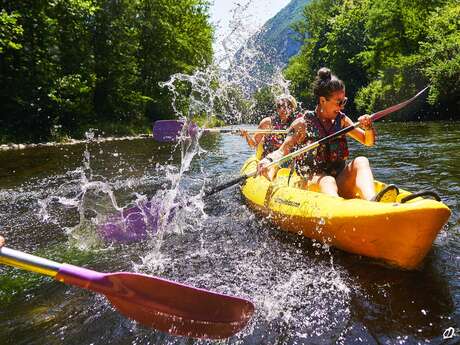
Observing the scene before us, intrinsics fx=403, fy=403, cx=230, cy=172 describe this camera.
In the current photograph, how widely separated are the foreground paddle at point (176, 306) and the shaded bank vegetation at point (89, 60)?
13519 mm

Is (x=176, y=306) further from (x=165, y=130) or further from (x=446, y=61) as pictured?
(x=446, y=61)

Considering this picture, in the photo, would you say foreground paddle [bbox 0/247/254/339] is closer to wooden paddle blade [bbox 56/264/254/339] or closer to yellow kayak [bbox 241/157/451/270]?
wooden paddle blade [bbox 56/264/254/339]

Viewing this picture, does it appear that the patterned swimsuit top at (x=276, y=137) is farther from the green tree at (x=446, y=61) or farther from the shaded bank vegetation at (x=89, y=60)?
the green tree at (x=446, y=61)

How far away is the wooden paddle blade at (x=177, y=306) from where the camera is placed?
2.26 metres

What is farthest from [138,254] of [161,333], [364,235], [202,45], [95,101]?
[202,45]

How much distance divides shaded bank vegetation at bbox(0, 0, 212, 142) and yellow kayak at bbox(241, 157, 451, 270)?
12.7 m

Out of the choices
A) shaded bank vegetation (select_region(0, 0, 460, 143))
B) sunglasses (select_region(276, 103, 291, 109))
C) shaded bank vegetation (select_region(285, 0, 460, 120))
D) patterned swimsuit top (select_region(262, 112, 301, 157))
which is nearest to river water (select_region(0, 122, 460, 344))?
patterned swimsuit top (select_region(262, 112, 301, 157))

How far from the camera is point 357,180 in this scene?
4.11m

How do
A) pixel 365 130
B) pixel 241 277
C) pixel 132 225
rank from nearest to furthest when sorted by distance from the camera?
pixel 241 277 < pixel 365 130 < pixel 132 225

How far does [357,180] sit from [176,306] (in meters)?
2.51

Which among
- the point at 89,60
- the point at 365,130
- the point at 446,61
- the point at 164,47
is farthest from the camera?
the point at 164,47

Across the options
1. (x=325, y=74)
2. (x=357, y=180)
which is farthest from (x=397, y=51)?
(x=357, y=180)

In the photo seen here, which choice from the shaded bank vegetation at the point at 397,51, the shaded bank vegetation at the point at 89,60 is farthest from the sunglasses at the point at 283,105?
the shaded bank vegetation at the point at 397,51

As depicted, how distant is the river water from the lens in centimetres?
256
